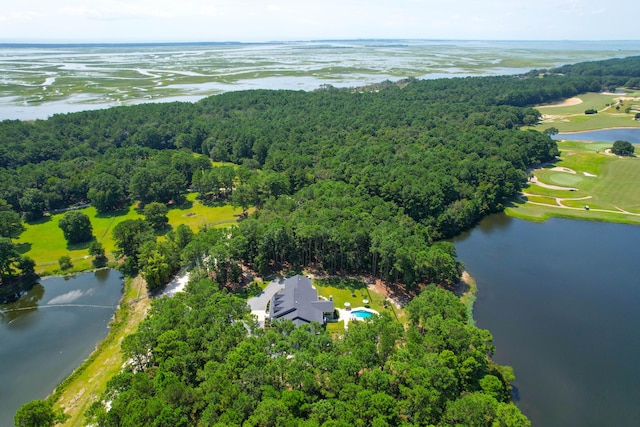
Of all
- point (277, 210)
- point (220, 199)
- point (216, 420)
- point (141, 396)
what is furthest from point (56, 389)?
point (220, 199)

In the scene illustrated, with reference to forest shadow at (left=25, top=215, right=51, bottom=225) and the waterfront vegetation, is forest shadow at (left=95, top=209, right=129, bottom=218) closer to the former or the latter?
the waterfront vegetation

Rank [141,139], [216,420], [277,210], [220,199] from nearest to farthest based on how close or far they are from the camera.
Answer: [216,420]
[277,210]
[220,199]
[141,139]

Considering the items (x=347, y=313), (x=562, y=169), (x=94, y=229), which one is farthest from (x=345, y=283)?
(x=562, y=169)

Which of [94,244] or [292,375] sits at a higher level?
[292,375]

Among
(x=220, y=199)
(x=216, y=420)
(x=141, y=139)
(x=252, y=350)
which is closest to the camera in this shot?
(x=216, y=420)

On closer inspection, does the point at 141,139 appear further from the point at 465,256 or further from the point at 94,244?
the point at 465,256

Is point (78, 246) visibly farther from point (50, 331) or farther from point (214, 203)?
point (214, 203)

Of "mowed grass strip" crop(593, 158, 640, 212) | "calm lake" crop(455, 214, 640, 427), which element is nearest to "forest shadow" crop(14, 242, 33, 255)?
"calm lake" crop(455, 214, 640, 427)
